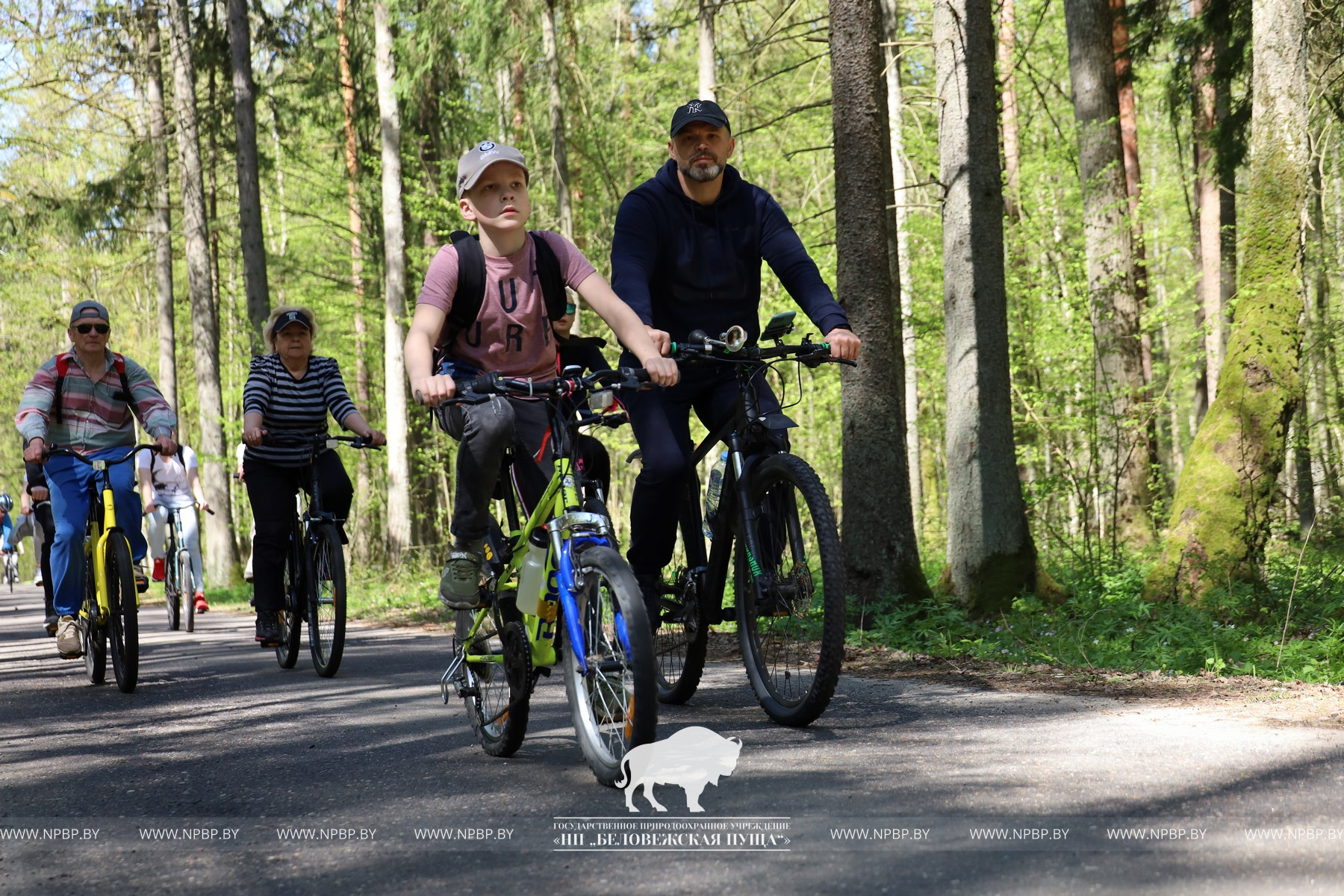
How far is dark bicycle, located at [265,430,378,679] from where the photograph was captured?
23.5 feet

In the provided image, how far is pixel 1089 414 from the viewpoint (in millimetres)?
8875

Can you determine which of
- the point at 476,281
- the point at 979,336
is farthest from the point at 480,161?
the point at 979,336

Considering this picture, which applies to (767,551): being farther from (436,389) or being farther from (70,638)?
(70,638)

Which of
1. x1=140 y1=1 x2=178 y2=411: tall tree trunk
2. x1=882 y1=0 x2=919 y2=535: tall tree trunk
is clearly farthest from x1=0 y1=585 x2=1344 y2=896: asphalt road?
x1=140 y1=1 x2=178 y2=411: tall tree trunk

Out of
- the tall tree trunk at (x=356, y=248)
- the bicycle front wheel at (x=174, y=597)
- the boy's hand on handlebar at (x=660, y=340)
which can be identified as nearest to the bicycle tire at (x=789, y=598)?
the boy's hand on handlebar at (x=660, y=340)

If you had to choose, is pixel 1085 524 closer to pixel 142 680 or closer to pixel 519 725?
pixel 519 725

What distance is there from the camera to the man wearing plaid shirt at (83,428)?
7352 millimetres

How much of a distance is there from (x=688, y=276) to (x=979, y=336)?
11.5 feet

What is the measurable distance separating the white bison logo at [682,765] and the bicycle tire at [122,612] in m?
4.02

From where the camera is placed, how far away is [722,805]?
3.46 meters

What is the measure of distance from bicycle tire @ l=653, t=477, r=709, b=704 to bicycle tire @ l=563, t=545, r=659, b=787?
1160 mm

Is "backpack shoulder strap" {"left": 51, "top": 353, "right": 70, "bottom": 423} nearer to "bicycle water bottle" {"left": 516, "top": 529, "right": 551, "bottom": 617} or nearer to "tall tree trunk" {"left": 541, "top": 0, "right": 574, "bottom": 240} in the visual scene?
"bicycle water bottle" {"left": 516, "top": 529, "right": 551, "bottom": 617}

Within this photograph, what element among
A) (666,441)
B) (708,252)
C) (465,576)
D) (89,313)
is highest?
(89,313)

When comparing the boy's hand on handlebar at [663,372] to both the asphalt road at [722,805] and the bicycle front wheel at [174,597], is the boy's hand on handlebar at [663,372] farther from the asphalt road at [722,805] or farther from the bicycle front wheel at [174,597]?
the bicycle front wheel at [174,597]
